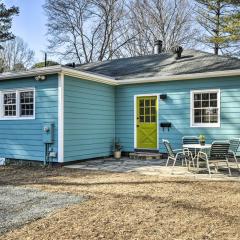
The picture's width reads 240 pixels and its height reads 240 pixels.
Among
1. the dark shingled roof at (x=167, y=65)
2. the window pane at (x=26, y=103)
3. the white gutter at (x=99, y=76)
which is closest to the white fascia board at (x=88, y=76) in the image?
the white gutter at (x=99, y=76)

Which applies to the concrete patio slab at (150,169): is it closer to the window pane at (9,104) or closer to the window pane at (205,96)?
the window pane at (205,96)

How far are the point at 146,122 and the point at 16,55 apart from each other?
22.6 metres

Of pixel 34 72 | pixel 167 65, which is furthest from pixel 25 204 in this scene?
pixel 167 65

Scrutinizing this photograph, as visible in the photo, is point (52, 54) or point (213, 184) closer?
point (213, 184)

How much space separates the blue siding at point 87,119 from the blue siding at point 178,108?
440 mm

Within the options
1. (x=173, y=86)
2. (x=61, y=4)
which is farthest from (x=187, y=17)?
(x=173, y=86)

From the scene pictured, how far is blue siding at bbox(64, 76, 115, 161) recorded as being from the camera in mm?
9117

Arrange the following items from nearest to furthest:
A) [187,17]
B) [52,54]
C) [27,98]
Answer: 1. [27,98]
2. [187,17]
3. [52,54]

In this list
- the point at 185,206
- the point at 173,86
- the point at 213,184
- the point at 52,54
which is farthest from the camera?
Answer: the point at 52,54

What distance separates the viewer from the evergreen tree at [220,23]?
15.9 metres

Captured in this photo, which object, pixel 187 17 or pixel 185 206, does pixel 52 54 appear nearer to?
pixel 187 17

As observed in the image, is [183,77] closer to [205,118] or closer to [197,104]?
[197,104]

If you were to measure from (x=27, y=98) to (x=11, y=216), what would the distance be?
6030 millimetres

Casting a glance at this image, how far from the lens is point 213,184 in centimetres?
Answer: 608
